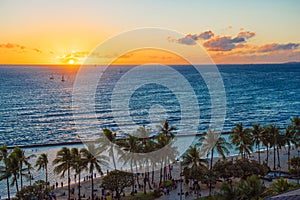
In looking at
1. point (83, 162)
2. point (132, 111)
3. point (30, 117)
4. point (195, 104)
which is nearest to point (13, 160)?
point (83, 162)

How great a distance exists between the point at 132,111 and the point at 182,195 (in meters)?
87.4

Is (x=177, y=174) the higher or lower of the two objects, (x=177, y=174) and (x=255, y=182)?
the lower

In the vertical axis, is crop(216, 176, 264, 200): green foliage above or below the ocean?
above

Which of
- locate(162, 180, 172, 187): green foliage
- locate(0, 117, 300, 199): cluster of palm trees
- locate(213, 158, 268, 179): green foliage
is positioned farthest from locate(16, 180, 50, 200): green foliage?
locate(213, 158, 268, 179): green foliage

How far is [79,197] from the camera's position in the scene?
1813 inches

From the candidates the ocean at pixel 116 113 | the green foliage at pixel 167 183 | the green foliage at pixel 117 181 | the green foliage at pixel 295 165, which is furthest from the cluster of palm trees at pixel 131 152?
the ocean at pixel 116 113

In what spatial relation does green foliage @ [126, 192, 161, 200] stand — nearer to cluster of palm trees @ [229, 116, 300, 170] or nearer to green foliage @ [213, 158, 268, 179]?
green foliage @ [213, 158, 268, 179]

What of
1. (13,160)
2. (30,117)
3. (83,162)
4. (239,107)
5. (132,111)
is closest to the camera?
(13,160)

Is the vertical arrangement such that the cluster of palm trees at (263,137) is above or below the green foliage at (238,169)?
above

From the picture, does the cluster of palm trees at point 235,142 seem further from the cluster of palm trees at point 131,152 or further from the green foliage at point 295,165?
the green foliage at point 295,165

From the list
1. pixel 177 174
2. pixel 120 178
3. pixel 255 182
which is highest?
pixel 255 182

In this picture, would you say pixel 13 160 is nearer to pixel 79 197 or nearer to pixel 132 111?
pixel 79 197

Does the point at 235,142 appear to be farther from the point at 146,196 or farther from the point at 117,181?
the point at 117,181

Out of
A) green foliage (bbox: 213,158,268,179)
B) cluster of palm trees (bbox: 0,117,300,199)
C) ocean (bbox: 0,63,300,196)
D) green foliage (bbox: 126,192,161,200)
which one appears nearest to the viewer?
cluster of palm trees (bbox: 0,117,300,199)
